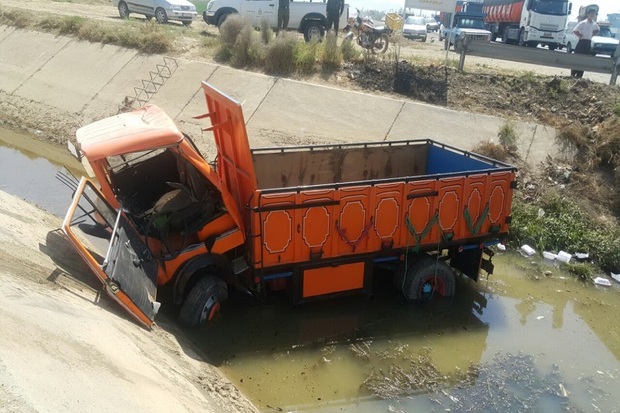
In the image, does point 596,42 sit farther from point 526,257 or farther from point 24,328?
point 24,328

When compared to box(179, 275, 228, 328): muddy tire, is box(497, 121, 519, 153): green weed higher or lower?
higher

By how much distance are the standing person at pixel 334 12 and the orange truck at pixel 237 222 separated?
14.1 meters

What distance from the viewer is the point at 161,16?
21516 millimetres

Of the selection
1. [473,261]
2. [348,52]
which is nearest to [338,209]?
[473,261]

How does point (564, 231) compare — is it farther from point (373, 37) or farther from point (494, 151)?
point (373, 37)

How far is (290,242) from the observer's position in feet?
21.2

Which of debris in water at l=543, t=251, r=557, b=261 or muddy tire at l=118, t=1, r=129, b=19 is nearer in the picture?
debris in water at l=543, t=251, r=557, b=261

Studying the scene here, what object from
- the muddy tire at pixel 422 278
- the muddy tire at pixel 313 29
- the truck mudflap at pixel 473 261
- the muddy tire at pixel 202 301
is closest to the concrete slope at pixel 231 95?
the truck mudflap at pixel 473 261

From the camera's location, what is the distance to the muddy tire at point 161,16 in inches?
844

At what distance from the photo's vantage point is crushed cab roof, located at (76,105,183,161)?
5770 mm

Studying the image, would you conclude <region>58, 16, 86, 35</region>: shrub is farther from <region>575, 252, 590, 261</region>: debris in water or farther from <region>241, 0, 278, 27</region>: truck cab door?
<region>575, 252, 590, 261</region>: debris in water

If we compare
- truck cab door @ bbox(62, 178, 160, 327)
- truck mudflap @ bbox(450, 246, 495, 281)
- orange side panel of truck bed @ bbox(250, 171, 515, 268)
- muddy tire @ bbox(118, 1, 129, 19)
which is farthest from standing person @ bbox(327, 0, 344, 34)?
truck cab door @ bbox(62, 178, 160, 327)

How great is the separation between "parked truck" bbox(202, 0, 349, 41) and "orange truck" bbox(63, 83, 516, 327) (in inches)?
548

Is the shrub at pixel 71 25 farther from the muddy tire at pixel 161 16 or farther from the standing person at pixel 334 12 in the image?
the standing person at pixel 334 12
